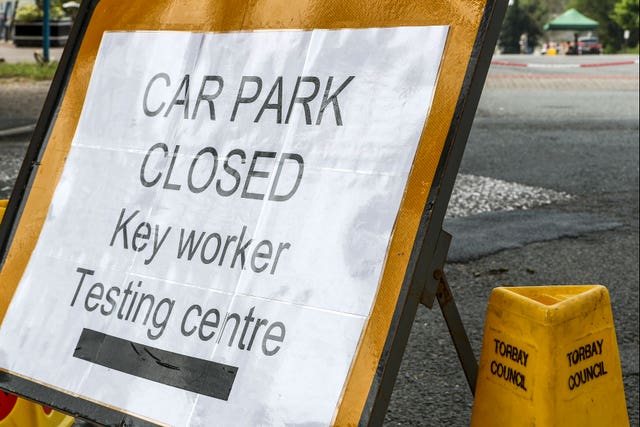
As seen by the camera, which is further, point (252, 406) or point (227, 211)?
point (227, 211)

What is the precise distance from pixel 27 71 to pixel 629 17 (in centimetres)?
6761

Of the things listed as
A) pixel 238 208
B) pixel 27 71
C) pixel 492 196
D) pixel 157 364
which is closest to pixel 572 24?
pixel 27 71

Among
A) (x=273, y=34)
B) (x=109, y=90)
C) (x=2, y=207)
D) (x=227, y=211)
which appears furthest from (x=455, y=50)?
(x=2, y=207)

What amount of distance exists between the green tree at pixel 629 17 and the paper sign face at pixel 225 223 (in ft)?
260

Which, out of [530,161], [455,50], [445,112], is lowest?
[445,112]

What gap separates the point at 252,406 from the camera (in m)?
2.04

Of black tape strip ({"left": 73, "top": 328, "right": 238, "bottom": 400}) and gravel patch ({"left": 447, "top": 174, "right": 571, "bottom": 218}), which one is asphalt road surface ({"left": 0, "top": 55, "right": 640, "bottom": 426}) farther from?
black tape strip ({"left": 73, "top": 328, "right": 238, "bottom": 400})

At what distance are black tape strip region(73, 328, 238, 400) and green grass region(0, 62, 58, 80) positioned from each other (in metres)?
15.9

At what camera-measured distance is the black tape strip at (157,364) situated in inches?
82.8

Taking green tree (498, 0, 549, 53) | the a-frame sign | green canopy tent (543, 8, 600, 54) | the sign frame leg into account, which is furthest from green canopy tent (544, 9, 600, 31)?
the sign frame leg

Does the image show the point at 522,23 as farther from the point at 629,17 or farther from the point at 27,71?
the point at 27,71

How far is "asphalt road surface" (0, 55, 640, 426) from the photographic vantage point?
395 cm

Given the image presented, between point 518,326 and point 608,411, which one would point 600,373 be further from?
point 518,326

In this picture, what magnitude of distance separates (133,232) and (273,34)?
23.9 inches
